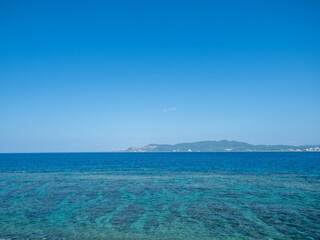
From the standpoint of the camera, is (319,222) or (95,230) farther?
(319,222)

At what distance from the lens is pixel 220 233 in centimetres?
1521

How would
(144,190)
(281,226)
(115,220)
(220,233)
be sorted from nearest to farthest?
1. (220,233)
2. (281,226)
3. (115,220)
4. (144,190)

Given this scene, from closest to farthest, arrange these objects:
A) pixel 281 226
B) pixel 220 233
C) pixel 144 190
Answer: pixel 220 233, pixel 281 226, pixel 144 190

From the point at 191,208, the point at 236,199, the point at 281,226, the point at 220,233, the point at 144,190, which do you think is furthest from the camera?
the point at 144,190

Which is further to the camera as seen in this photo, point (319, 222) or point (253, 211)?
point (253, 211)

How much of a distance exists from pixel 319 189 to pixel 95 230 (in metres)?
28.6

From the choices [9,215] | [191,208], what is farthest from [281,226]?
[9,215]

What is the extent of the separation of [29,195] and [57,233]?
16078mm

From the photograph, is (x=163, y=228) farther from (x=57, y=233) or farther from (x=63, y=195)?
(x=63, y=195)

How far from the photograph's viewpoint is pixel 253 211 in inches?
798

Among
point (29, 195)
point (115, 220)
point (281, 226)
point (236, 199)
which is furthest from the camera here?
point (29, 195)

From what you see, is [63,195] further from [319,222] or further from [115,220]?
[319,222]

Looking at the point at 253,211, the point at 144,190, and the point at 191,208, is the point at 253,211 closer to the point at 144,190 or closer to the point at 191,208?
the point at 191,208

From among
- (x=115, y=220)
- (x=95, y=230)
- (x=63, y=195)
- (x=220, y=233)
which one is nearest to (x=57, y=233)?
(x=95, y=230)
